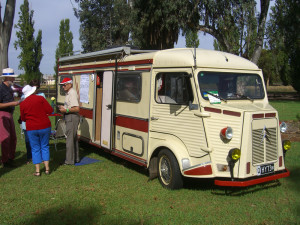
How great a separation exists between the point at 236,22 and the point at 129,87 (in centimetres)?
1085

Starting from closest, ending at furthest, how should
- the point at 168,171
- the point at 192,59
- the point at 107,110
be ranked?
the point at 192,59, the point at 168,171, the point at 107,110

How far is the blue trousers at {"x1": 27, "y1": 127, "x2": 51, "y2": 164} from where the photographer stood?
6395 millimetres

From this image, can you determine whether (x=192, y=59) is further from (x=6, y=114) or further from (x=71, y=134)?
(x=6, y=114)

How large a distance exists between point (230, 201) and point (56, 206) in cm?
287

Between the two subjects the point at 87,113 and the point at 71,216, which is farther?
the point at 87,113

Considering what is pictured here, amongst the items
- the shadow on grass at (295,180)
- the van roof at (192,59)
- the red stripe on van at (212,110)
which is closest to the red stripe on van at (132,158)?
the red stripe on van at (212,110)

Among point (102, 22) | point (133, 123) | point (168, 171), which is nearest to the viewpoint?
point (168, 171)

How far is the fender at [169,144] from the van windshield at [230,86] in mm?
967

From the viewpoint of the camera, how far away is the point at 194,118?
556 cm

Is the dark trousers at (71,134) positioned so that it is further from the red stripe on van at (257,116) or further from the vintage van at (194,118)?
the red stripe on van at (257,116)

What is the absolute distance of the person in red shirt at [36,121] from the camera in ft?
20.9

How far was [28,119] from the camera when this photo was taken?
252 inches

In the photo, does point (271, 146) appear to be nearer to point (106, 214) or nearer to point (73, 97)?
point (106, 214)

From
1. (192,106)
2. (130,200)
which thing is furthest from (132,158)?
(192,106)
